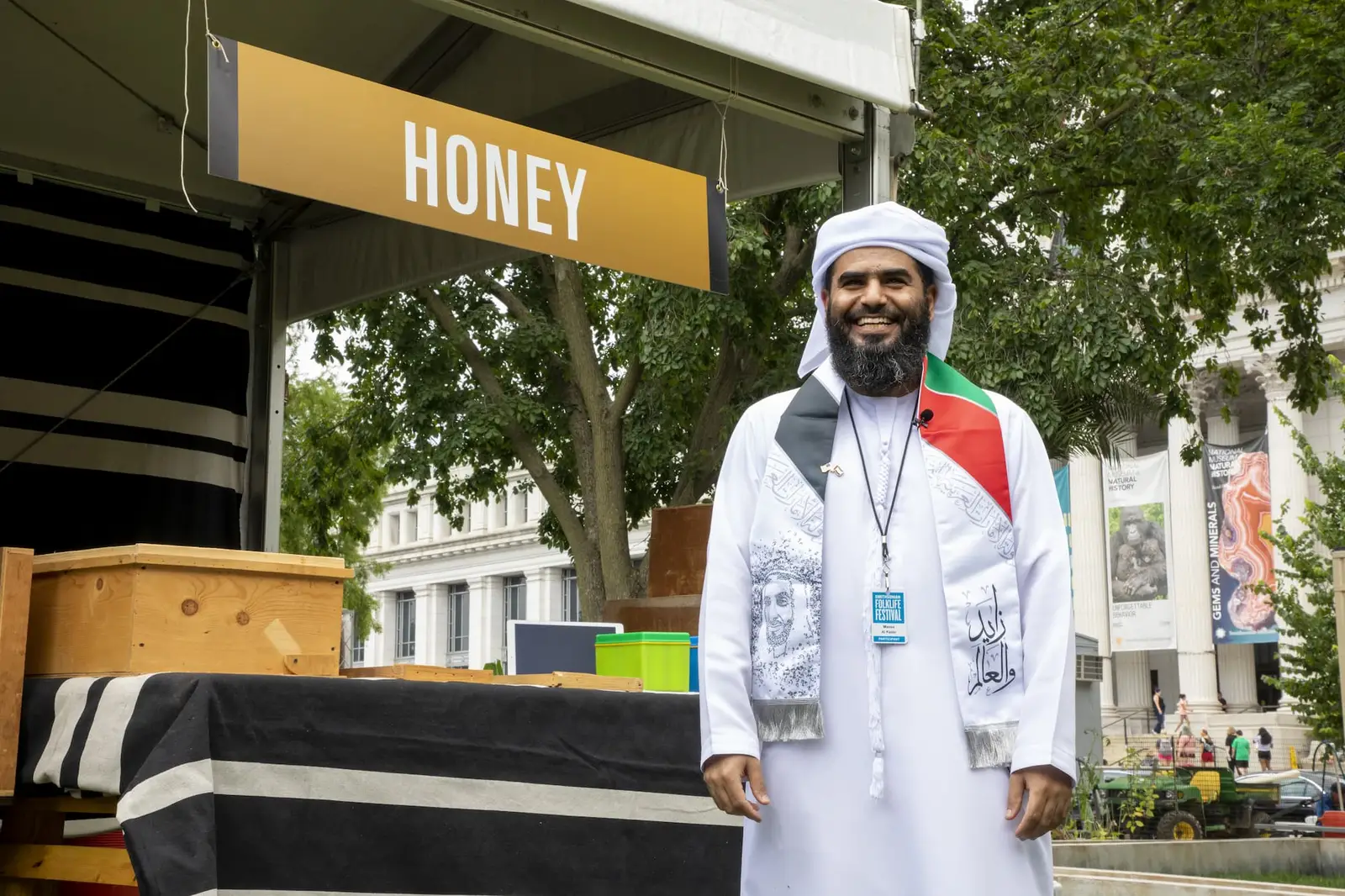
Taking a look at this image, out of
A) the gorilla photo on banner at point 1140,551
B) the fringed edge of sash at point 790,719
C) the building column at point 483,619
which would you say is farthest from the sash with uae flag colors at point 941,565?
the building column at point 483,619

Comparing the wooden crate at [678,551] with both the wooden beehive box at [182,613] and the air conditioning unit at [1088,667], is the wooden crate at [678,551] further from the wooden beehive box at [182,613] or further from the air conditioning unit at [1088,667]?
the air conditioning unit at [1088,667]

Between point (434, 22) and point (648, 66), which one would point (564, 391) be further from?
point (648, 66)

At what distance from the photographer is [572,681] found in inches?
149

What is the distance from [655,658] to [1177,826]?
18.2 meters

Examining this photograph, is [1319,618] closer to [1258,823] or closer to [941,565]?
[1258,823]

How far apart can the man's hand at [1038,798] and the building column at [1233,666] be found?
172ft

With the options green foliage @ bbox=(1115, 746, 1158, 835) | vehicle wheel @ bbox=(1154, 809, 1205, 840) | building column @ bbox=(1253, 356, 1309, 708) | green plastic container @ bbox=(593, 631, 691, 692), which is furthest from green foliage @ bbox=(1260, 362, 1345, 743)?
green plastic container @ bbox=(593, 631, 691, 692)

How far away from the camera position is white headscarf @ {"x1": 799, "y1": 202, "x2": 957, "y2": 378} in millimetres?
2771

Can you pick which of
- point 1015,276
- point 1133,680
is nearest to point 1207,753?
point 1133,680

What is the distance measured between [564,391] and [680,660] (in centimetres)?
1048

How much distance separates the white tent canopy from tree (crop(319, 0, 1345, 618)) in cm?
592

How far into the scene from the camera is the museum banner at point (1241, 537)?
135 ft

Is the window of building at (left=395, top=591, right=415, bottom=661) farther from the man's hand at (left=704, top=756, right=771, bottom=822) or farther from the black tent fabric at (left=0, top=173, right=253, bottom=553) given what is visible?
the man's hand at (left=704, top=756, right=771, bottom=822)

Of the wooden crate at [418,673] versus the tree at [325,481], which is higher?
the tree at [325,481]
